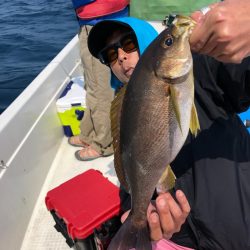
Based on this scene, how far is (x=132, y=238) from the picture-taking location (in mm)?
1643

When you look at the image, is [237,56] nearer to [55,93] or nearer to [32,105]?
[32,105]

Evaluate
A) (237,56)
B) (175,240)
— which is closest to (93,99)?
(175,240)

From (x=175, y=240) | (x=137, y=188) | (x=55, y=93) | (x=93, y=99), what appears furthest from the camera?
(x=55, y=93)

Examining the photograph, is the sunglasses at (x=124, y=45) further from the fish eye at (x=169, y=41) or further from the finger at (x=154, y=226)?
the finger at (x=154, y=226)

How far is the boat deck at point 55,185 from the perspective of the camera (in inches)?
104

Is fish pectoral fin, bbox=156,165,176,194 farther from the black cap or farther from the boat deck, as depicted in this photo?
the boat deck

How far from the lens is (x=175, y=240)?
1.90 m

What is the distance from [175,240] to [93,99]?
6.46 feet

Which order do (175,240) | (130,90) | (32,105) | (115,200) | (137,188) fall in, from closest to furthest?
1. (130,90)
2. (137,188)
3. (175,240)
4. (115,200)
5. (32,105)

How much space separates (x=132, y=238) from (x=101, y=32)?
4.28 ft

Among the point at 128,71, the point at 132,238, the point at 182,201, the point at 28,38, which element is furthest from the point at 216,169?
the point at 28,38

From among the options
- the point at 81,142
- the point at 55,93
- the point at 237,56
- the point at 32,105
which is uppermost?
the point at 237,56

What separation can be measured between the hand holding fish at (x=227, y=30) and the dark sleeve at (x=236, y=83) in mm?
346

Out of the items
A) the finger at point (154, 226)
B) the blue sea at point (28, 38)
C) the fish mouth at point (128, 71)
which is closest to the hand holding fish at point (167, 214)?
the finger at point (154, 226)
